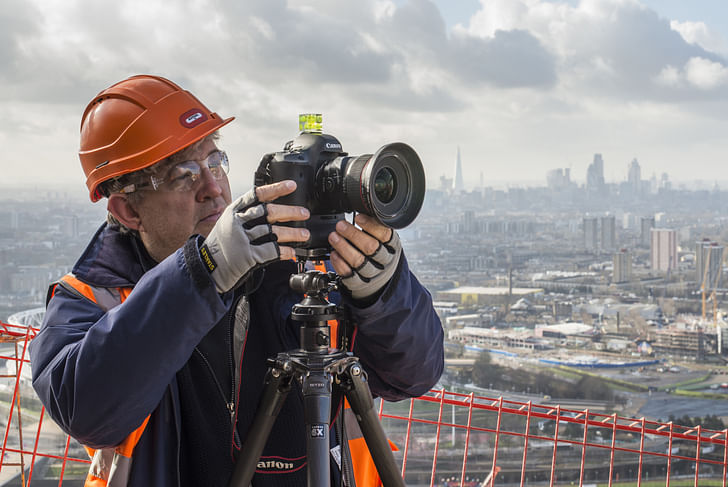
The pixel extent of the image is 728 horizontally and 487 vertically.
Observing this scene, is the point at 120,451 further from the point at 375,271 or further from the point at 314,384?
the point at 375,271

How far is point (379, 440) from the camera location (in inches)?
43.4

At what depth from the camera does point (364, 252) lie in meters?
1.06

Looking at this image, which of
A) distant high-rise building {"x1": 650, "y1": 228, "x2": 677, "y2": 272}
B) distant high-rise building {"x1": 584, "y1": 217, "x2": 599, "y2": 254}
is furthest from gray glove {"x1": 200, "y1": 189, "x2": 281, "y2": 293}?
distant high-rise building {"x1": 584, "y1": 217, "x2": 599, "y2": 254}

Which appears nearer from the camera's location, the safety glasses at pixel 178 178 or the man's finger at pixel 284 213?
the man's finger at pixel 284 213

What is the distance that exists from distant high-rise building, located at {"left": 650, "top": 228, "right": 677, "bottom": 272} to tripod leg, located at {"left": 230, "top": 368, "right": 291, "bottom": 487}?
724 inches

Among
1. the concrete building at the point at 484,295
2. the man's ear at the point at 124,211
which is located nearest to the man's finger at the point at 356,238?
the man's ear at the point at 124,211

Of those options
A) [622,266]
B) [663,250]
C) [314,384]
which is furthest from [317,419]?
[663,250]

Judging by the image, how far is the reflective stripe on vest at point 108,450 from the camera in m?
1.08

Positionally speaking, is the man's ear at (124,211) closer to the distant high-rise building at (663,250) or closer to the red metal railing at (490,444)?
the red metal railing at (490,444)

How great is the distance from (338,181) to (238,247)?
208mm

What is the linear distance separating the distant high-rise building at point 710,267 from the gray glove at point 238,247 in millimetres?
17568

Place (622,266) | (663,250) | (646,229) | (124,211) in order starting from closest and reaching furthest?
(124,211), (622,266), (663,250), (646,229)

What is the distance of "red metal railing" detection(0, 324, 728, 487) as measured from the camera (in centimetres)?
227

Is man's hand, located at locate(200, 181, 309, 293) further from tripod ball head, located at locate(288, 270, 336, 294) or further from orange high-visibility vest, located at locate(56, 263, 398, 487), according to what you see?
orange high-visibility vest, located at locate(56, 263, 398, 487)
